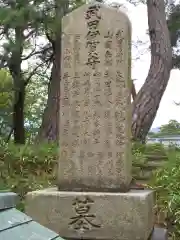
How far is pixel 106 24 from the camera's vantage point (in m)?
4.52

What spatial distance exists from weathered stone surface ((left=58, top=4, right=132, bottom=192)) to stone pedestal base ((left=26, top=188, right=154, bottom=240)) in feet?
0.79

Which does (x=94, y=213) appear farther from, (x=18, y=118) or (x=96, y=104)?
(x=18, y=118)

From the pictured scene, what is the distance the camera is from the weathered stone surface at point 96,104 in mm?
4359

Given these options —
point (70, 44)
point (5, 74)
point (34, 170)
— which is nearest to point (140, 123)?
point (34, 170)

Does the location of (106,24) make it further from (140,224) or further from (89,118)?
(140,224)

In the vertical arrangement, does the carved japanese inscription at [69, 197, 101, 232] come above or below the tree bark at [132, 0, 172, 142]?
below

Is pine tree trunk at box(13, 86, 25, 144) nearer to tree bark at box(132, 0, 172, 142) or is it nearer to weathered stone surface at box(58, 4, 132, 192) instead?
tree bark at box(132, 0, 172, 142)

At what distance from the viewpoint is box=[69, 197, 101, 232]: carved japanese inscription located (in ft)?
13.4

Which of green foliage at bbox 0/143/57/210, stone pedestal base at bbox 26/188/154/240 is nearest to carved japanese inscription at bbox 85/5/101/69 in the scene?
stone pedestal base at bbox 26/188/154/240

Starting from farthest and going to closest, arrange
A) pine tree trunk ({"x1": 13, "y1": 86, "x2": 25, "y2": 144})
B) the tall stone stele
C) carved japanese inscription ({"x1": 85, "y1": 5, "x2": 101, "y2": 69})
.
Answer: pine tree trunk ({"x1": 13, "y1": 86, "x2": 25, "y2": 144})
carved japanese inscription ({"x1": 85, "y1": 5, "x2": 101, "y2": 69})
the tall stone stele

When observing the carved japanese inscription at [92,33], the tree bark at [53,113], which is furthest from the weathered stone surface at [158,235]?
the tree bark at [53,113]

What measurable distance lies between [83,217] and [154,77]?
5.88 meters

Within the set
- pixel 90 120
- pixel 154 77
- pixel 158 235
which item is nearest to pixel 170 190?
pixel 158 235

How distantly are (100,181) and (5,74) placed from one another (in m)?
9.60
